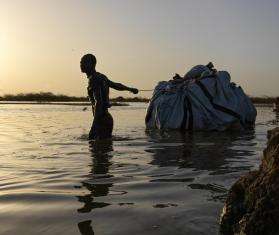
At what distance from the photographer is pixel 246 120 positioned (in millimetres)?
14016

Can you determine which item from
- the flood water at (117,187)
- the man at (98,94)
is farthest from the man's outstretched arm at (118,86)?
the flood water at (117,187)

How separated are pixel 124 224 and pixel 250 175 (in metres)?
0.85

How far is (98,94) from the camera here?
33.5ft

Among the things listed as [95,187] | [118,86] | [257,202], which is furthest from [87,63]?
[257,202]

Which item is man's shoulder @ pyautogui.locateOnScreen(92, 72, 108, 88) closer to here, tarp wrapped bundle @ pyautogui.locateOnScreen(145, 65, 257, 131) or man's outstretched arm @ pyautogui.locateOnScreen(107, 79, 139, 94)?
man's outstretched arm @ pyautogui.locateOnScreen(107, 79, 139, 94)

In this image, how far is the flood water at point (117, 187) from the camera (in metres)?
3.43

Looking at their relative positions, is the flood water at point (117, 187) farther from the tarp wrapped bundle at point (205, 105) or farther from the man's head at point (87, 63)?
the tarp wrapped bundle at point (205, 105)

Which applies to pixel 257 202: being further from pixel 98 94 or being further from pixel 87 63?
pixel 87 63

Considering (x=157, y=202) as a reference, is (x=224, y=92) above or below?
above

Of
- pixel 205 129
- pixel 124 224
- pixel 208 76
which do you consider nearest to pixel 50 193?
pixel 124 224

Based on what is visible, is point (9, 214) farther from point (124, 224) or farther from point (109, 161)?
point (109, 161)

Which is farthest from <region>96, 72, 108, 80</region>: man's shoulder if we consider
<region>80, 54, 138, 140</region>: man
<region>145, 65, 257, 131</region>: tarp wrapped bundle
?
<region>145, 65, 257, 131</region>: tarp wrapped bundle

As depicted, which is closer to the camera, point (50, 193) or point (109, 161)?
point (50, 193)

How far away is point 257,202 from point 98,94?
298 inches
